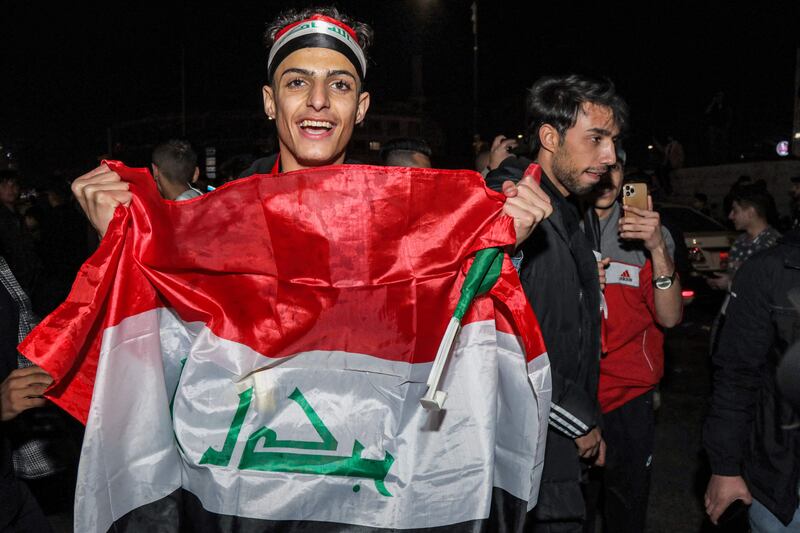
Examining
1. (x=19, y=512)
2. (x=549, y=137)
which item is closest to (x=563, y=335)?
(x=549, y=137)

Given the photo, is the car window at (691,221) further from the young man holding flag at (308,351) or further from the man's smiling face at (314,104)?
the young man holding flag at (308,351)

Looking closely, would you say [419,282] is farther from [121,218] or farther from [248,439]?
[121,218]

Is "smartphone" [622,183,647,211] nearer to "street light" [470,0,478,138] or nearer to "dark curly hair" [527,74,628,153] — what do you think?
"dark curly hair" [527,74,628,153]

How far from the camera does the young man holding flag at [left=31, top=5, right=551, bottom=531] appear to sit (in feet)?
6.21

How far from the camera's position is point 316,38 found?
2.42 meters

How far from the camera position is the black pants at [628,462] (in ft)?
12.4

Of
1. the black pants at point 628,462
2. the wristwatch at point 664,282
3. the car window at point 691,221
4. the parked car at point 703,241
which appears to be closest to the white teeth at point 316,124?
the wristwatch at point 664,282

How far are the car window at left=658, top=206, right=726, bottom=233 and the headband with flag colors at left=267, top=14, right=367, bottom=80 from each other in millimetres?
10662

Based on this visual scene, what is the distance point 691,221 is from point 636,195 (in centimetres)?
945

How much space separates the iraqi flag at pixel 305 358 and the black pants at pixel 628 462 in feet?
6.50

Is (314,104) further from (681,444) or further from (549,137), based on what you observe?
(681,444)

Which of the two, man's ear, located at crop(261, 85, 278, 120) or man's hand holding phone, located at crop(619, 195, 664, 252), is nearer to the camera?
man's ear, located at crop(261, 85, 278, 120)

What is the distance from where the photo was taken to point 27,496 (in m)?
2.51

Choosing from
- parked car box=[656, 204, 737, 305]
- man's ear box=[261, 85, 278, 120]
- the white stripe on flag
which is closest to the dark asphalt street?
parked car box=[656, 204, 737, 305]
